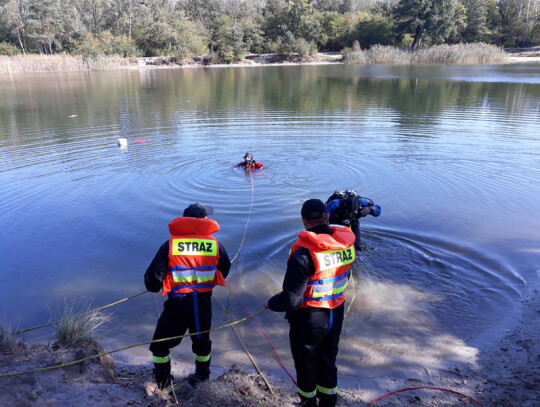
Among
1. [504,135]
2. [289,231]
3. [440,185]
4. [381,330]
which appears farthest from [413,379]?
[504,135]

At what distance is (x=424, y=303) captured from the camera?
544 cm

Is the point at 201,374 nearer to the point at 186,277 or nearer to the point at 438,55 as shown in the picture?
the point at 186,277

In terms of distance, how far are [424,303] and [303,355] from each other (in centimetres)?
286

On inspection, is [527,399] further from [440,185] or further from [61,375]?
[440,185]

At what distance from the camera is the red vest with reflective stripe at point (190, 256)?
358 cm

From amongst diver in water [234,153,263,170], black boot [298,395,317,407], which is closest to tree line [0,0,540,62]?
diver in water [234,153,263,170]

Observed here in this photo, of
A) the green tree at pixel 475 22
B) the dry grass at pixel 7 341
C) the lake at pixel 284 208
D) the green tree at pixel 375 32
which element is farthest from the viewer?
the green tree at pixel 375 32

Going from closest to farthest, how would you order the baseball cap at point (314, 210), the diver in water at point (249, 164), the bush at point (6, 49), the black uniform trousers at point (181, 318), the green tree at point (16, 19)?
1. the baseball cap at point (314, 210)
2. the black uniform trousers at point (181, 318)
3. the diver in water at point (249, 164)
4. the bush at point (6, 49)
5. the green tree at point (16, 19)

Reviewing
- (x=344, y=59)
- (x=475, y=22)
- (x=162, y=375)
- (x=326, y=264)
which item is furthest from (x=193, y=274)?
(x=475, y=22)

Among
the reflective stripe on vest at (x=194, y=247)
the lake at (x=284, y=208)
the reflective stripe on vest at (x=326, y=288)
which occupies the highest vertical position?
the reflective stripe on vest at (x=194, y=247)

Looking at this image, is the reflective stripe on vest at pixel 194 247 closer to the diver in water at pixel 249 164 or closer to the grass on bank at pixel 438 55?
the diver in water at pixel 249 164

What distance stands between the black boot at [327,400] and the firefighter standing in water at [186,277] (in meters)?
1.20

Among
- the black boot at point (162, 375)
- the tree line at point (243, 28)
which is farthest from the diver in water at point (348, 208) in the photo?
the tree line at point (243, 28)

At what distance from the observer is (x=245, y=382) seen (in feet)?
12.4
